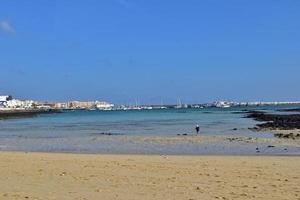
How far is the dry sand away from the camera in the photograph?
36.0 feet

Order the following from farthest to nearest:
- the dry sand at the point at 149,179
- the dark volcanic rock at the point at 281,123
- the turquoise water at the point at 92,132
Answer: the dark volcanic rock at the point at 281,123 < the turquoise water at the point at 92,132 < the dry sand at the point at 149,179

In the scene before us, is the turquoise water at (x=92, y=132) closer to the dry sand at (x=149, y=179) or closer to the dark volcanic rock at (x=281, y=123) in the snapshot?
the dark volcanic rock at (x=281, y=123)

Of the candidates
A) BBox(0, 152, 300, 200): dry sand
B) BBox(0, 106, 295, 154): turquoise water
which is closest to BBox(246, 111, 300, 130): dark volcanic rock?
BBox(0, 106, 295, 154): turquoise water

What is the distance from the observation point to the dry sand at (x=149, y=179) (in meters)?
11.0

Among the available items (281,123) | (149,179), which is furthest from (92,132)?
(149,179)

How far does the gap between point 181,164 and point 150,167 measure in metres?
1.44

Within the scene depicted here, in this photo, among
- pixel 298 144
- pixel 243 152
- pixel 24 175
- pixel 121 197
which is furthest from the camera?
pixel 298 144

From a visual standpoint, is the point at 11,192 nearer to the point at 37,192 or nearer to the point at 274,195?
the point at 37,192

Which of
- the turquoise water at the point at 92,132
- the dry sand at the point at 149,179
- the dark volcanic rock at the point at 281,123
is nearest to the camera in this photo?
the dry sand at the point at 149,179

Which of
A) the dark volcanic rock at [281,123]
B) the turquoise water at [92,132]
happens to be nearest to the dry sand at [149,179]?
the turquoise water at [92,132]

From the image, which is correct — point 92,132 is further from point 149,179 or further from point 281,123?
point 149,179

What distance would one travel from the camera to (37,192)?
1124cm

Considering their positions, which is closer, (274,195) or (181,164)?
(274,195)

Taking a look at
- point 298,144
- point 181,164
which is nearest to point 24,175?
point 181,164
